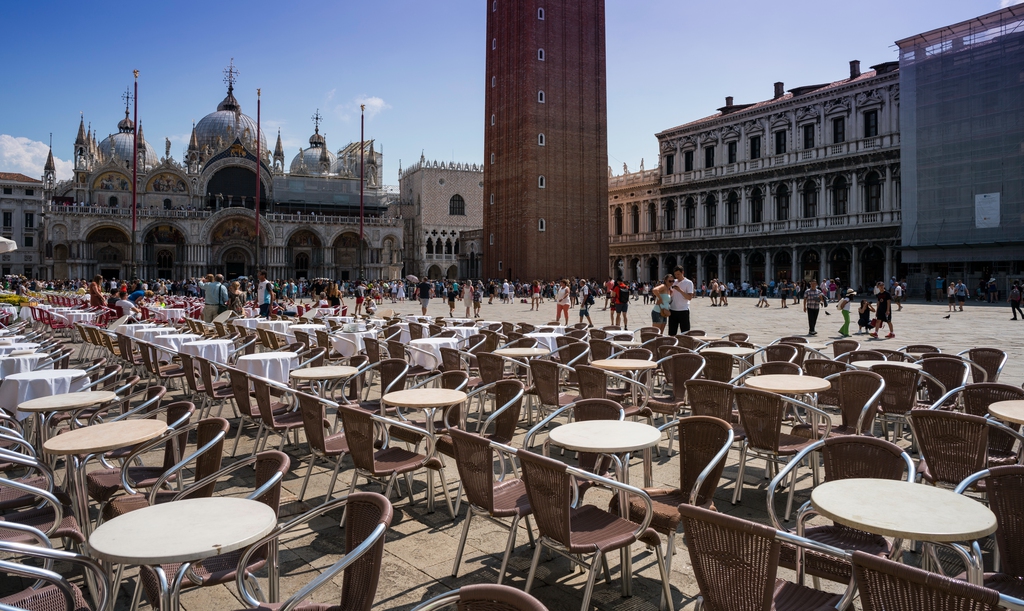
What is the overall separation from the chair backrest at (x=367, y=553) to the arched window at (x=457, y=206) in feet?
186

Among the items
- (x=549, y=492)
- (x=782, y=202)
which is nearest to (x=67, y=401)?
(x=549, y=492)

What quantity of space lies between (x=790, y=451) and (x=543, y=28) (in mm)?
37209

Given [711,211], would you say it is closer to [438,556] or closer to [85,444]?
[438,556]

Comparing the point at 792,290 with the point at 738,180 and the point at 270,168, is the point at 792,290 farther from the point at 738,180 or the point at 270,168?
the point at 270,168

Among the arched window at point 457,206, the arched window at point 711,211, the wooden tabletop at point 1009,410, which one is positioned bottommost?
the wooden tabletop at point 1009,410

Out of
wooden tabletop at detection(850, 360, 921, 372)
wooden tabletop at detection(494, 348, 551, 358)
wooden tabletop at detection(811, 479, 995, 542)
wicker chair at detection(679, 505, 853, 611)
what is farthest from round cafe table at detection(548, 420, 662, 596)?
wooden tabletop at detection(494, 348, 551, 358)

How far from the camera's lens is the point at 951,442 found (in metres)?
3.70

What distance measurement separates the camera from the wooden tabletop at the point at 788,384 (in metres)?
4.90

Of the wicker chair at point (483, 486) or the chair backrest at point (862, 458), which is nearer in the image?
the chair backrest at point (862, 458)

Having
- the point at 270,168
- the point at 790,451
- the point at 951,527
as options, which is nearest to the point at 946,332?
the point at 790,451

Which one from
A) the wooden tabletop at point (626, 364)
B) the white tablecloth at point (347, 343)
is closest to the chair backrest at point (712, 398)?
the wooden tabletop at point (626, 364)

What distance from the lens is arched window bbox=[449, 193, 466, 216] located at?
191 feet

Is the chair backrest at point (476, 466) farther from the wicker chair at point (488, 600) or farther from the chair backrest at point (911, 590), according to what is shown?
the chair backrest at point (911, 590)

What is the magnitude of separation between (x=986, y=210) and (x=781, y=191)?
407 inches
